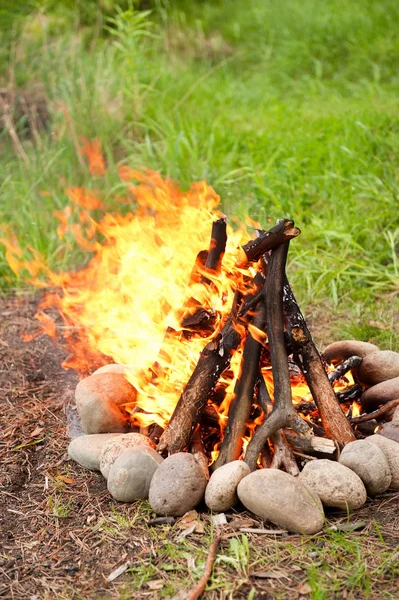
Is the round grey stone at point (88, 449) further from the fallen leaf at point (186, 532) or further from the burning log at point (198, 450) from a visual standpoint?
the fallen leaf at point (186, 532)

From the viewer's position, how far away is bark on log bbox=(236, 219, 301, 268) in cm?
274

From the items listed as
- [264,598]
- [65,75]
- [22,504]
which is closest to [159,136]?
[65,75]

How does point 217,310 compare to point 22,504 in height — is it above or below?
above

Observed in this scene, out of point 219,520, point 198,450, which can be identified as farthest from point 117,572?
point 198,450

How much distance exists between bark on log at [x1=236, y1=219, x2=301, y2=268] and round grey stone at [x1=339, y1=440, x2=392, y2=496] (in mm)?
808

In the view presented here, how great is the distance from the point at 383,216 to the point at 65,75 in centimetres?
350

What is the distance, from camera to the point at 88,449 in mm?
2938

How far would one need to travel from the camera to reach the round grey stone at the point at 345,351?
3377 mm

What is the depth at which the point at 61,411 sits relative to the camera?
139 inches

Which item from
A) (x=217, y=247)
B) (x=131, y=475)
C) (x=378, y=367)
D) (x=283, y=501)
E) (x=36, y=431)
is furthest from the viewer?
(x=36, y=431)

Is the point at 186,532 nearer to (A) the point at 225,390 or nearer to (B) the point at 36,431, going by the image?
(A) the point at 225,390

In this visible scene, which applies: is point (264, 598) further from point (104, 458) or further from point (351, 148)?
point (351, 148)

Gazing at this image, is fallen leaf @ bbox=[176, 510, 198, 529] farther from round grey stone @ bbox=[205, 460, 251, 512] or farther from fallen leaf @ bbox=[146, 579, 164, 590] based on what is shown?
fallen leaf @ bbox=[146, 579, 164, 590]

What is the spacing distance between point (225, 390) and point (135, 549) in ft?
2.55
